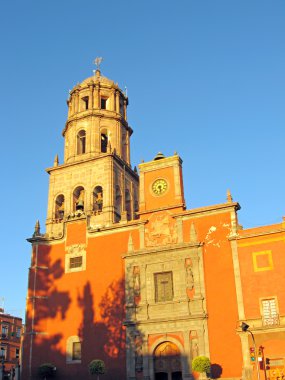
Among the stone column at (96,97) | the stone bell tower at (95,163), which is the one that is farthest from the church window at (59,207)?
the stone column at (96,97)

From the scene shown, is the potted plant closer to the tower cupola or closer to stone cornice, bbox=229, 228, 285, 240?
stone cornice, bbox=229, 228, 285, 240

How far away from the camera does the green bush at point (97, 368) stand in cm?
2870

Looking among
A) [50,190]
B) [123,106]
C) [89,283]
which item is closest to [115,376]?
[89,283]

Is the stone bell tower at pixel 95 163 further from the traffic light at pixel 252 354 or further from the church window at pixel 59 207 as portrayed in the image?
the traffic light at pixel 252 354

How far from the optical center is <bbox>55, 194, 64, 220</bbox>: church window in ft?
136

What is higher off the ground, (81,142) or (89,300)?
(81,142)

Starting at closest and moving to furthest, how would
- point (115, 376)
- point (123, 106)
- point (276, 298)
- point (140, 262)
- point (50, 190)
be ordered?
point (276, 298) → point (115, 376) → point (140, 262) → point (50, 190) → point (123, 106)

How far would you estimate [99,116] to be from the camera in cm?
4434

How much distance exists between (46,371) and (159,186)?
1447 cm

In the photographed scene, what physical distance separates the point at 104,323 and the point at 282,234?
42.6 ft

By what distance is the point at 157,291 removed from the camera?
3108 centimetres

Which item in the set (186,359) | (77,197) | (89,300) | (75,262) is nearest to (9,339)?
(77,197)

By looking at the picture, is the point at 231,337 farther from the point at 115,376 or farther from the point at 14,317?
the point at 14,317

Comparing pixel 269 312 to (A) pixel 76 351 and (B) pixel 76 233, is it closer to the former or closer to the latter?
(A) pixel 76 351
